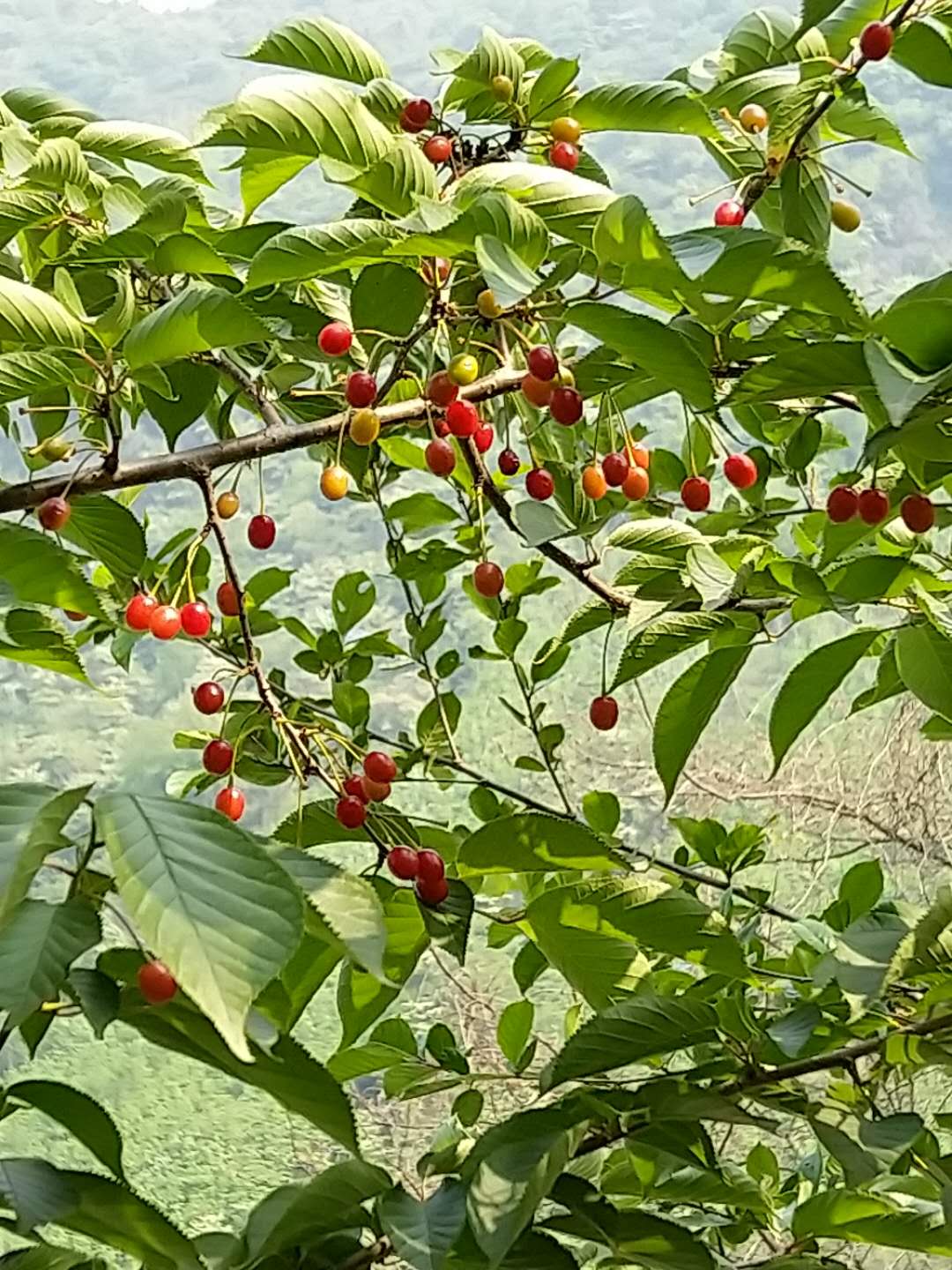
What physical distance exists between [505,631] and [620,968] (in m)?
0.40

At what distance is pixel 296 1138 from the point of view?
182 centimetres

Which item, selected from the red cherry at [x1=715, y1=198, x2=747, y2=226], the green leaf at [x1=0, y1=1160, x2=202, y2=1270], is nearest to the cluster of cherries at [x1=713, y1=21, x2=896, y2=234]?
the red cherry at [x1=715, y1=198, x2=747, y2=226]

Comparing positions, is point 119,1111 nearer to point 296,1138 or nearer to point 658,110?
point 296,1138

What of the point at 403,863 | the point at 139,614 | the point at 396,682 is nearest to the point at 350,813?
the point at 403,863

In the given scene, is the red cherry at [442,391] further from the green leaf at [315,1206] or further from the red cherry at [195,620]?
the green leaf at [315,1206]

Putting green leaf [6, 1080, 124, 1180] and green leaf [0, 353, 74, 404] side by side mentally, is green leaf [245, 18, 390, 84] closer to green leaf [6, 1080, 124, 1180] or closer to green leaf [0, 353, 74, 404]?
green leaf [0, 353, 74, 404]

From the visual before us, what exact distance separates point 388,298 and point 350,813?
173mm

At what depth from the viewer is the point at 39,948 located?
0.32 metres

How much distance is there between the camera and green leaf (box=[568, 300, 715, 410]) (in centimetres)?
38

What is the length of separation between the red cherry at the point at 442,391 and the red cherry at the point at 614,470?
14 cm

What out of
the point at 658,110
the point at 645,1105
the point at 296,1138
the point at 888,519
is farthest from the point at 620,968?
the point at 296,1138

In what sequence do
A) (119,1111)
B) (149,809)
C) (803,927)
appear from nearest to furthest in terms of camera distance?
(149,809) < (803,927) < (119,1111)

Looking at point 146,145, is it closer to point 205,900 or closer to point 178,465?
point 178,465

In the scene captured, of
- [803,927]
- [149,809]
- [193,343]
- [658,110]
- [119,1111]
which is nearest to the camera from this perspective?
[149,809]
